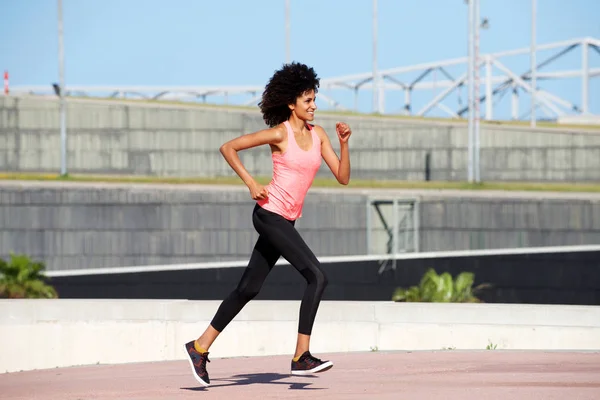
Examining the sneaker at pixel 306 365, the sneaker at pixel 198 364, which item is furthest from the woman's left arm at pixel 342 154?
the sneaker at pixel 198 364

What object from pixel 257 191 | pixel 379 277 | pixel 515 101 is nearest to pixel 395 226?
pixel 379 277

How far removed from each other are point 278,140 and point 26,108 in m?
31.6

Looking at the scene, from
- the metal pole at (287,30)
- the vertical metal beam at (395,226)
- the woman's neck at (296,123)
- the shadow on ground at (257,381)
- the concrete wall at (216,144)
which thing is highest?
the metal pole at (287,30)

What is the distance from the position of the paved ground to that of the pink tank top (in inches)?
45.8

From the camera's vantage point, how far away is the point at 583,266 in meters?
21.2

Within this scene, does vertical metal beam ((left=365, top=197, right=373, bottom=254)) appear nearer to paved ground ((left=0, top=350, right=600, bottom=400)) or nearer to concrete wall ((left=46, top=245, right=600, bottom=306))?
concrete wall ((left=46, top=245, right=600, bottom=306))

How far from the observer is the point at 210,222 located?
24875 millimetres

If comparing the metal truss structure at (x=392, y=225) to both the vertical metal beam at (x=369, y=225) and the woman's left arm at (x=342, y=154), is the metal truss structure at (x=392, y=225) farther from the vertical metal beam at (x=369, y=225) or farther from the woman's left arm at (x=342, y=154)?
the woman's left arm at (x=342, y=154)

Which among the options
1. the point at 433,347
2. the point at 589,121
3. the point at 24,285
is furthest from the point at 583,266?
the point at 589,121

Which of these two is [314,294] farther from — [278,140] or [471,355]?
[471,355]

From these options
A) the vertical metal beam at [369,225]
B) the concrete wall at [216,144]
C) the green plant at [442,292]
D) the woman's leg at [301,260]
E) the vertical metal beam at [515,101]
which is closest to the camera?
the woman's leg at [301,260]

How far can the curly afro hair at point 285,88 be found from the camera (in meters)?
7.41

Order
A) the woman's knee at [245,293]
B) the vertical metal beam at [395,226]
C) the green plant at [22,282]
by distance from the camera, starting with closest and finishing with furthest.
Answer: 1. the woman's knee at [245,293]
2. the green plant at [22,282]
3. the vertical metal beam at [395,226]

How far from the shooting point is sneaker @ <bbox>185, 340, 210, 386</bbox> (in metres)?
7.38
